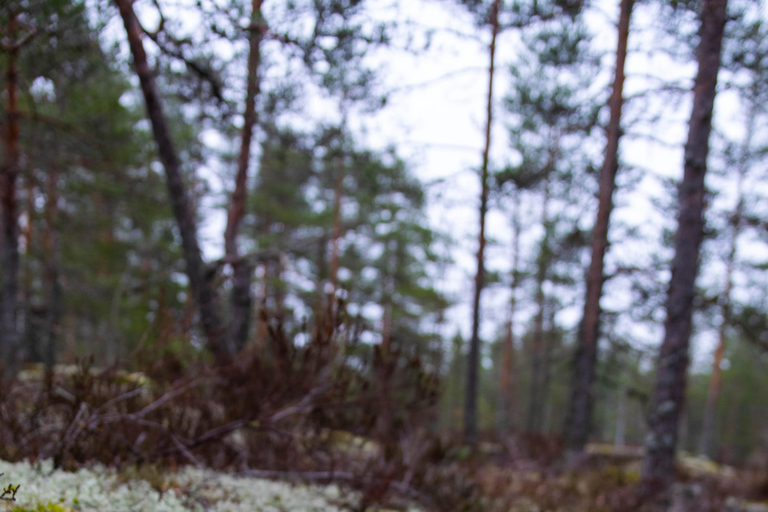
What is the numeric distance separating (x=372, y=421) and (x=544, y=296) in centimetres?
1490

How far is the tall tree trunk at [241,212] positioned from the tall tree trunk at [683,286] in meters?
4.40

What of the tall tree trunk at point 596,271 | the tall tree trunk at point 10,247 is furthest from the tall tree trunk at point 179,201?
the tall tree trunk at point 596,271

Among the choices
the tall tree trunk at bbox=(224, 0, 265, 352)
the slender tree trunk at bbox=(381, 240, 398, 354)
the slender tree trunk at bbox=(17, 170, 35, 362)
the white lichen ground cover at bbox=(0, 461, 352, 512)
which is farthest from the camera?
the slender tree trunk at bbox=(381, 240, 398, 354)

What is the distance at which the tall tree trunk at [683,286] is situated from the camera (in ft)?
17.3

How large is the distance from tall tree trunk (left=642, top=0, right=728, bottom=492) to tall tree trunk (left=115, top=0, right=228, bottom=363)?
14.5ft

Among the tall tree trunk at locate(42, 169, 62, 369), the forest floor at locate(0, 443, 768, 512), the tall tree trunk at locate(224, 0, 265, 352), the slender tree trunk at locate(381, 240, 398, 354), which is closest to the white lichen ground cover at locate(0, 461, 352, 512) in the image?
the forest floor at locate(0, 443, 768, 512)

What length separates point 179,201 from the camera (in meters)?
4.75

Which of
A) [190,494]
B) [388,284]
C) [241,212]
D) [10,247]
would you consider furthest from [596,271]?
[388,284]

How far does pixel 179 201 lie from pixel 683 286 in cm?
509

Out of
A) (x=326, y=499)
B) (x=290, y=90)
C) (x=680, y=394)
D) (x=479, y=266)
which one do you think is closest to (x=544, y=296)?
(x=479, y=266)

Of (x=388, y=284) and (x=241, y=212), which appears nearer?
(x=241, y=212)

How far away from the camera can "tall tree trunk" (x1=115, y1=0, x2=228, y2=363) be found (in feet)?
14.0

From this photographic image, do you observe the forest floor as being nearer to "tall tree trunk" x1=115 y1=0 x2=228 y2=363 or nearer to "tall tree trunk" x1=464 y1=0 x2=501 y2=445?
"tall tree trunk" x1=115 y1=0 x2=228 y2=363

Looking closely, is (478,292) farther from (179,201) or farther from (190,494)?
(190,494)
